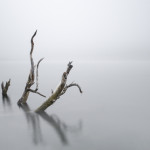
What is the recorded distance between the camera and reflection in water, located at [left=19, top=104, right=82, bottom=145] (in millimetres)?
14312

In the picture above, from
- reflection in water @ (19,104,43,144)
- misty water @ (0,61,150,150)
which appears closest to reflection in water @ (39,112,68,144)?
A: misty water @ (0,61,150,150)

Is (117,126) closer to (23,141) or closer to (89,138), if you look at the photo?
(89,138)

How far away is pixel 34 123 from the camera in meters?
17.2

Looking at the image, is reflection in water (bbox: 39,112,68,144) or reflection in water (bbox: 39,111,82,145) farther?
reflection in water (bbox: 39,111,82,145)

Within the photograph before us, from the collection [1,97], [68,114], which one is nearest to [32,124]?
[68,114]

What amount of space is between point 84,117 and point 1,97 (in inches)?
437

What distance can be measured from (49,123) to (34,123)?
925mm

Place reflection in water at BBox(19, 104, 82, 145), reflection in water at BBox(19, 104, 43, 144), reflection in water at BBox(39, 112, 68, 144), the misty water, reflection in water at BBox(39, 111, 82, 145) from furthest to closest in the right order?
1. reflection in water at BBox(39, 111, 82, 145)
2. reflection in water at BBox(39, 112, 68, 144)
3. reflection in water at BBox(19, 104, 82, 145)
4. reflection in water at BBox(19, 104, 43, 144)
5. the misty water

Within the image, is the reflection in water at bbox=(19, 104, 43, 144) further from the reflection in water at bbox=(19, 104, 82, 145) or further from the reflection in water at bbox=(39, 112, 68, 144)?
the reflection in water at bbox=(39, 112, 68, 144)

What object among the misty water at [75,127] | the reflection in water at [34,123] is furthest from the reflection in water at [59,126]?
the reflection in water at [34,123]

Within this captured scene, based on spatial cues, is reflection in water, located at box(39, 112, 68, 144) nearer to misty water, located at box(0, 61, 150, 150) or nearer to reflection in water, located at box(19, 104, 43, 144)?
misty water, located at box(0, 61, 150, 150)

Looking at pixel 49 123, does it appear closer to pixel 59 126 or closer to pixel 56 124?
pixel 56 124

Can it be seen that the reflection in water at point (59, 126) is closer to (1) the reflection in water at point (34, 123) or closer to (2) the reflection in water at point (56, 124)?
(2) the reflection in water at point (56, 124)

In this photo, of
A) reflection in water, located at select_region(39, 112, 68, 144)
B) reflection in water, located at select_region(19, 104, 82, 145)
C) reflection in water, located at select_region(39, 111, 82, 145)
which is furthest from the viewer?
reflection in water, located at select_region(39, 111, 82, 145)
